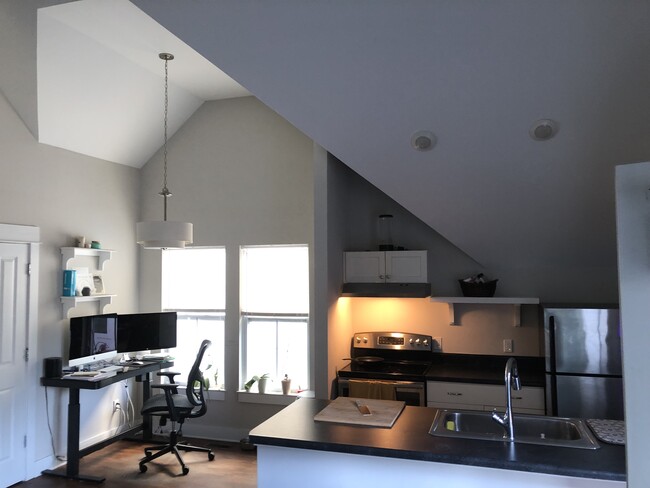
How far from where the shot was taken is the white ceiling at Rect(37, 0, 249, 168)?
13.1ft

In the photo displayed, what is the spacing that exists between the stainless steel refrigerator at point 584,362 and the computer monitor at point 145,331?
3595 millimetres

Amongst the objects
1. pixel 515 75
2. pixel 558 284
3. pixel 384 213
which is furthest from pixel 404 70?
pixel 558 284

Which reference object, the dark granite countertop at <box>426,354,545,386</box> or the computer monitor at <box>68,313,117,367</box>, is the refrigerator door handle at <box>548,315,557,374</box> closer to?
the dark granite countertop at <box>426,354,545,386</box>

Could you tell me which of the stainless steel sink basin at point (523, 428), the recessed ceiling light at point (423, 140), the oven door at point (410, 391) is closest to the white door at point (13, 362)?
the oven door at point (410, 391)

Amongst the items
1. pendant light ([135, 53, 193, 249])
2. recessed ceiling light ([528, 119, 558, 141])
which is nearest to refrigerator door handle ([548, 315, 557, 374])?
recessed ceiling light ([528, 119, 558, 141])

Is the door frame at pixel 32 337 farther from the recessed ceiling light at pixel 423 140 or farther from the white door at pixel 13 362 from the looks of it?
the recessed ceiling light at pixel 423 140

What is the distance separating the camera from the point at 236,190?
218 inches

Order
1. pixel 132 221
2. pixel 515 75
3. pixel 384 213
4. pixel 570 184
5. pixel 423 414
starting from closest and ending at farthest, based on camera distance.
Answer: pixel 515 75, pixel 423 414, pixel 570 184, pixel 384 213, pixel 132 221

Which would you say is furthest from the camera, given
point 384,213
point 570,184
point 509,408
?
point 384,213

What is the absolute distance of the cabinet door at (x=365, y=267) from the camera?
4.57 m

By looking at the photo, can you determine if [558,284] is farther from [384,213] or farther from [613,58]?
[613,58]

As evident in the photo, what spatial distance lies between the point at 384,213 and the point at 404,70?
2341 mm

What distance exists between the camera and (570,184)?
333 centimetres

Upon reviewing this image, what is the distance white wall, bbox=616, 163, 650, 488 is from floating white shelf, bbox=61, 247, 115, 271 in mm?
4483
